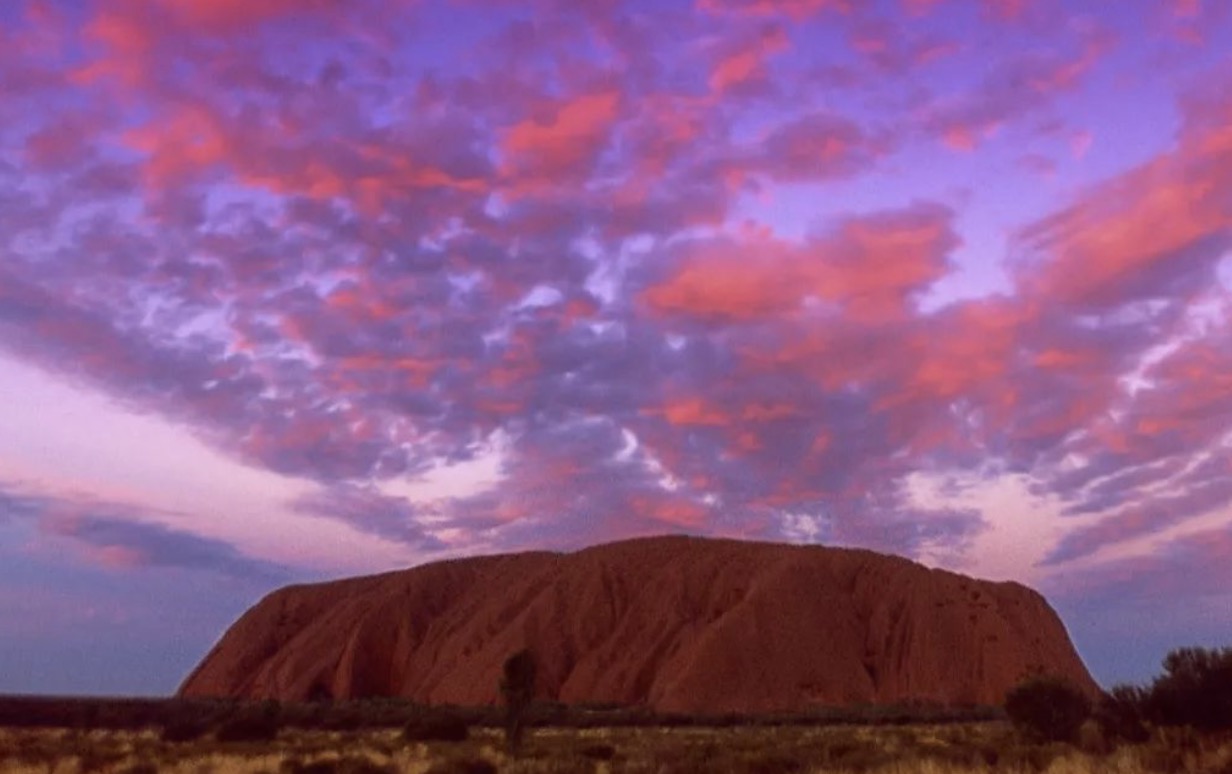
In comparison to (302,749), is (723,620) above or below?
above

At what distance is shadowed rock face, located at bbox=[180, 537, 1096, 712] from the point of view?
277 feet

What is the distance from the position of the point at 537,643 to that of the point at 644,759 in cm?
6605

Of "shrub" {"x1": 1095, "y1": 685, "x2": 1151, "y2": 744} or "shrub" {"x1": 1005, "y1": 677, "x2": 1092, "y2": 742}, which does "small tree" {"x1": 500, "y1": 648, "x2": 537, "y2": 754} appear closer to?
"shrub" {"x1": 1005, "y1": 677, "x2": 1092, "y2": 742}

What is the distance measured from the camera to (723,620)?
87438 millimetres

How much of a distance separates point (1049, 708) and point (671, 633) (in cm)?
6413

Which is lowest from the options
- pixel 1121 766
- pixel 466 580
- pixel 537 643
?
pixel 1121 766

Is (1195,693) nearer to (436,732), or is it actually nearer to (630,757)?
(630,757)

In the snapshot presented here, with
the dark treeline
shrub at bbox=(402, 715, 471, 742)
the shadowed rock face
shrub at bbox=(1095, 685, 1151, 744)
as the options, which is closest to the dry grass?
shrub at bbox=(1095, 685, 1151, 744)

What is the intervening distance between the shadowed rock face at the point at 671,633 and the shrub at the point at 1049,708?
49966mm

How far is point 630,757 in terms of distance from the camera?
97.4 ft

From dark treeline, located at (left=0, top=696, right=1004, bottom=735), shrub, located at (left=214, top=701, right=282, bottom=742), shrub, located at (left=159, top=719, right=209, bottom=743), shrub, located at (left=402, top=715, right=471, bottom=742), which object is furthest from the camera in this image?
dark treeline, located at (left=0, top=696, right=1004, bottom=735)

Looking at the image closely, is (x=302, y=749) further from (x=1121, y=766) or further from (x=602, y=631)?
(x=602, y=631)

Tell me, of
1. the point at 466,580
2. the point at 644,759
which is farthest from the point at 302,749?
the point at 466,580

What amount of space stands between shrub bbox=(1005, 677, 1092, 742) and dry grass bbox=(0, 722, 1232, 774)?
0.71 m
